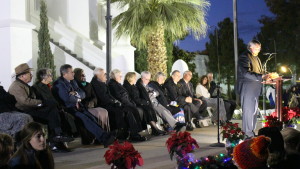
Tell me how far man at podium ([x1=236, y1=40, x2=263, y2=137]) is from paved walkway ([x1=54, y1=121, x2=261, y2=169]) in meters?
0.76

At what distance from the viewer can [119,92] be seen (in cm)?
1177

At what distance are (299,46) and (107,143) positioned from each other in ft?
122

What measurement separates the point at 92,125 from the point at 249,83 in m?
3.04

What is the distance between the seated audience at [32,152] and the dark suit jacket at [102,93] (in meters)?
5.74

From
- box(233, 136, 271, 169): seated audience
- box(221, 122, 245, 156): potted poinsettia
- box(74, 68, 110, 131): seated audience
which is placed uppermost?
box(74, 68, 110, 131): seated audience

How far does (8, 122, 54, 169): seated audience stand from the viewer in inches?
202

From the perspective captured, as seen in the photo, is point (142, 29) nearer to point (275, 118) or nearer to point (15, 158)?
point (275, 118)

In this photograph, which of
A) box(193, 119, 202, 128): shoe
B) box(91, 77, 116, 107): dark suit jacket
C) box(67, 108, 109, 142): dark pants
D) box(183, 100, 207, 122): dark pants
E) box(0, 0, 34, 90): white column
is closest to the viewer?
box(67, 108, 109, 142): dark pants

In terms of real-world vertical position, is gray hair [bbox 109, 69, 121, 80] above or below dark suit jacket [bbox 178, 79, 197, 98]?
above

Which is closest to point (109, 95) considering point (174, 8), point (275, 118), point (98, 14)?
point (275, 118)

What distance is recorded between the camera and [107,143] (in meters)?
10.1

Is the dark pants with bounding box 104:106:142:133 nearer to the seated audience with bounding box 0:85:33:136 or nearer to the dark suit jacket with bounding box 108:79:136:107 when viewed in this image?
the dark suit jacket with bounding box 108:79:136:107

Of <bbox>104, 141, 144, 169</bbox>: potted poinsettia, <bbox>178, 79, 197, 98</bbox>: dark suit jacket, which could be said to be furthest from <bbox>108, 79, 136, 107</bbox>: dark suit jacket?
<bbox>104, 141, 144, 169</bbox>: potted poinsettia

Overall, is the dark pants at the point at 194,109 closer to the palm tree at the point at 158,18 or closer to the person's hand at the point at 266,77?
the person's hand at the point at 266,77
